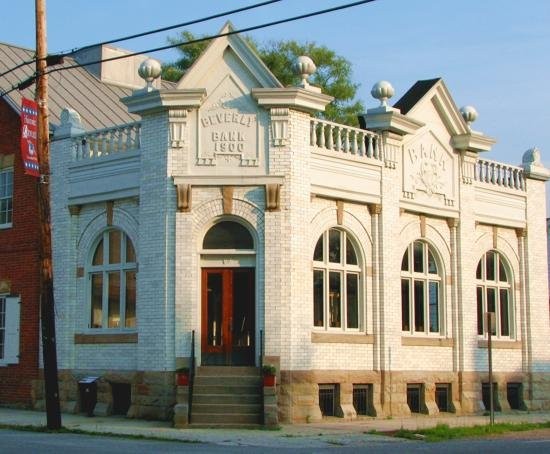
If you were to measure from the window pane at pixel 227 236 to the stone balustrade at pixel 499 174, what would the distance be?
8.39 metres

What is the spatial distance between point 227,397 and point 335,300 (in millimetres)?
4160

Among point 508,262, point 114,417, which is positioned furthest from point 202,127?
point 508,262

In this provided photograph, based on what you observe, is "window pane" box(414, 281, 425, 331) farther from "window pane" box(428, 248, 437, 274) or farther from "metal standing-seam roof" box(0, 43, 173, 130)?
"metal standing-seam roof" box(0, 43, 173, 130)

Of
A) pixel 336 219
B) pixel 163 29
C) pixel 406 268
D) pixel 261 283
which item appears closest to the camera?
pixel 163 29

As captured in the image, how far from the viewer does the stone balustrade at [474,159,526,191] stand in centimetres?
3053

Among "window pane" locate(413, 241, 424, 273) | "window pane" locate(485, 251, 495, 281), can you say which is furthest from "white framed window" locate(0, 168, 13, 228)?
"window pane" locate(485, 251, 495, 281)

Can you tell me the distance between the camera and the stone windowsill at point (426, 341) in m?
27.4

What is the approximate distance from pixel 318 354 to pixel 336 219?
10.6 feet

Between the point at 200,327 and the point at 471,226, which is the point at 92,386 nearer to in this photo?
the point at 200,327

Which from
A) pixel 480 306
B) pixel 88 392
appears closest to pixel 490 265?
pixel 480 306

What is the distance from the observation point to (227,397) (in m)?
23.3

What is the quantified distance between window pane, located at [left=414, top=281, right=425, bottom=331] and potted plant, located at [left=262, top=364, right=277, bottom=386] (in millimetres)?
6041

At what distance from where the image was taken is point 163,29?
2125cm

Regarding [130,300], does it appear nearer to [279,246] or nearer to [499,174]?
[279,246]
